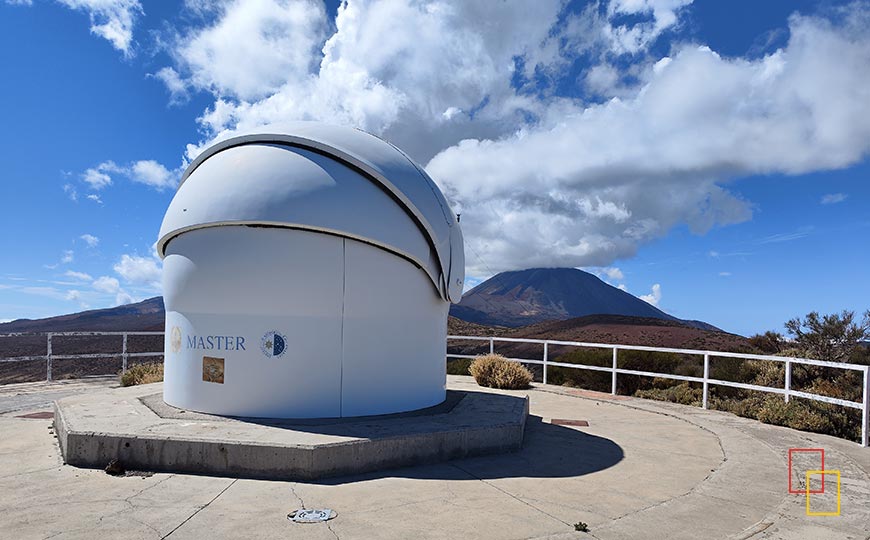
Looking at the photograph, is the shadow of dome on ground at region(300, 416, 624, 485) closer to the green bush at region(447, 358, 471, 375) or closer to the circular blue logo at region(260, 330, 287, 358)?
the circular blue logo at region(260, 330, 287, 358)

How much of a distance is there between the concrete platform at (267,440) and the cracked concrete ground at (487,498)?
7.3 inches

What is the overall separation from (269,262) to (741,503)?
6.29m

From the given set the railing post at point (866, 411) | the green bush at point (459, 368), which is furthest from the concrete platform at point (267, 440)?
the green bush at point (459, 368)

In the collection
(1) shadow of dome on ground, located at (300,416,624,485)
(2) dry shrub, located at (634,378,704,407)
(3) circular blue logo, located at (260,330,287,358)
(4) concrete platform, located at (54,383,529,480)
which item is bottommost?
(2) dry shrub, located at (634,378,704,407)

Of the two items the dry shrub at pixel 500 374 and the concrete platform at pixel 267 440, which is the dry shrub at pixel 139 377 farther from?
the dry shrub at pixel 500 374

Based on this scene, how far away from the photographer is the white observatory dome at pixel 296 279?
26.1ft

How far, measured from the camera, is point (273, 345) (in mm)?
7984

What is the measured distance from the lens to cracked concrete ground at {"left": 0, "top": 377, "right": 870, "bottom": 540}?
502cm

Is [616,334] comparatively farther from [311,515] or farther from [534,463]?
[311,515]

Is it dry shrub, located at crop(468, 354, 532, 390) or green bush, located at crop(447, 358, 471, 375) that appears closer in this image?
dry shrub, located at crop(468, 354, 532, 390)

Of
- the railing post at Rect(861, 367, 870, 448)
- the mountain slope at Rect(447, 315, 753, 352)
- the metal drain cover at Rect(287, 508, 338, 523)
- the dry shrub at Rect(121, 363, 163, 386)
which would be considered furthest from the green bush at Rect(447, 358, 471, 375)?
the mountain slope at Rect(447, 315, 753, 352)

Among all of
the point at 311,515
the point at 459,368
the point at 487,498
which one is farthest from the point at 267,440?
the point at 459,368

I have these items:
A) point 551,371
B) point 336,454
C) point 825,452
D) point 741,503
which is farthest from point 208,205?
point 551,371

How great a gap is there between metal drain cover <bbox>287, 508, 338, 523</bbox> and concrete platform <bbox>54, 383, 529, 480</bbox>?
3.36 feet
